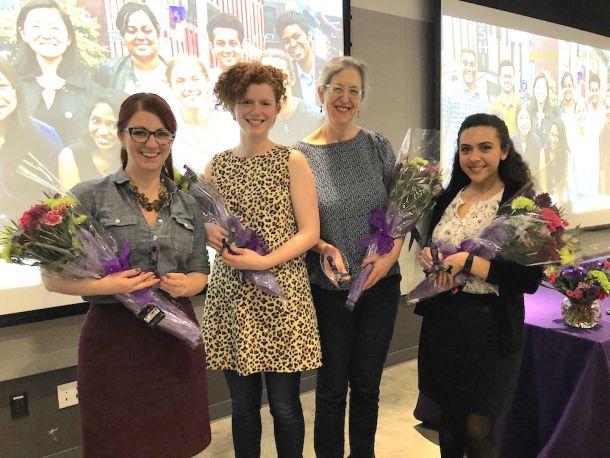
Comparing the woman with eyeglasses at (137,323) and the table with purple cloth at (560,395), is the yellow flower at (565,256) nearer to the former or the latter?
the table with purple cloth at (560,395)

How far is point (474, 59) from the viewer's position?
3.79 m

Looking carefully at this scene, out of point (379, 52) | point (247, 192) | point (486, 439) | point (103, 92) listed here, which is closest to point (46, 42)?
point (103, 92)

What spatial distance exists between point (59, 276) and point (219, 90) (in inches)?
31.1

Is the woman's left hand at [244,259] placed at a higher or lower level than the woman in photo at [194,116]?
lower

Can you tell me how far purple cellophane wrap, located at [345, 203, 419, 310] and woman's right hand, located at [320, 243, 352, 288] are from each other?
0.18 ft

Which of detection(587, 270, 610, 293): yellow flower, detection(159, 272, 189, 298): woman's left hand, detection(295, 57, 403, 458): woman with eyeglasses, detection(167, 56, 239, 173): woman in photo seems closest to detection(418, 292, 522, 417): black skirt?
detection(295, 57, 403, 458): woman with eyeglasses

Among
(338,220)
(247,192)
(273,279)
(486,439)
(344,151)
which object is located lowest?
(486,439)

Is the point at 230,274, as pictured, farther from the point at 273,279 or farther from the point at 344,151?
the point at 344,151

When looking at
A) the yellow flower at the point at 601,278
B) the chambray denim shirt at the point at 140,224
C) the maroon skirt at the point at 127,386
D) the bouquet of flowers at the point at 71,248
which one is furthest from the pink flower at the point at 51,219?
the yellow flower at the point at 601,278

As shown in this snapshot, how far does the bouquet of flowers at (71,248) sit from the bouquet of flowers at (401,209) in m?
0.73

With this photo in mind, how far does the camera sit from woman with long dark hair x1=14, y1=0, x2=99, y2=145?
2092 mm

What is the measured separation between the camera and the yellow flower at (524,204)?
1.59 meters

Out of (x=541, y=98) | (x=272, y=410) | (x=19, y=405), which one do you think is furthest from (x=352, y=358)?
(x=541, y=98)

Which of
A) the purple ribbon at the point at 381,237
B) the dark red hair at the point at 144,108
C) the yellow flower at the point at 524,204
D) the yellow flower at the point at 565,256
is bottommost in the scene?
the yellow flower at the point at 565,256
